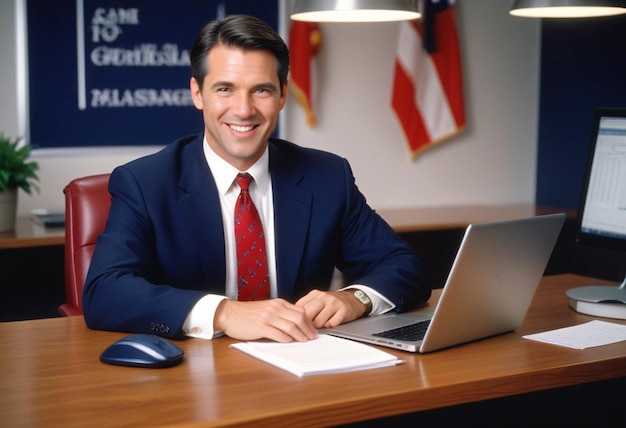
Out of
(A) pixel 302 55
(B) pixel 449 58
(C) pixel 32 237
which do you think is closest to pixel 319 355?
(C) pixel 32 237

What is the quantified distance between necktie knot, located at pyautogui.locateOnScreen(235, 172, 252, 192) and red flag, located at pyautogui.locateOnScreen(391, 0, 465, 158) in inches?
86.8

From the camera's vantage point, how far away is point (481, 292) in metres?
1.81

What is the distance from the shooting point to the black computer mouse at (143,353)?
1.65m

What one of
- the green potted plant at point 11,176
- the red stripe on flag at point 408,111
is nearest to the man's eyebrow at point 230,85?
the green potted plant at point 11,176

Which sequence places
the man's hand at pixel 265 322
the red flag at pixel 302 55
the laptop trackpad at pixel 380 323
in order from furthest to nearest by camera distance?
the red flag at pixel 302 55
the laptop trackpad at pixel 380 323
the man's hand at pixel 265 322

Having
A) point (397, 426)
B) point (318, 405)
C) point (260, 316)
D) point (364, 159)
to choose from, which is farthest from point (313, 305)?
point (364, 159)

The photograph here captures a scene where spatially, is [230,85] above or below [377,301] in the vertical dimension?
above

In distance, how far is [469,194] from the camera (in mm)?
4781

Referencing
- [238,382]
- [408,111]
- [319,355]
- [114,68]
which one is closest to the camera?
[238,382]

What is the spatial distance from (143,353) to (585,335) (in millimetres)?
947

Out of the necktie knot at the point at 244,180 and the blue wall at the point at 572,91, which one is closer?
the necktie knot at the point at 244,180

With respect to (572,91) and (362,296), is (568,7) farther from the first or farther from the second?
(572,91)

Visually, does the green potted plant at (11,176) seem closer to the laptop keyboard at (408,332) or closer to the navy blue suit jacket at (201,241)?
the navy blue suit jacket at (201,241)

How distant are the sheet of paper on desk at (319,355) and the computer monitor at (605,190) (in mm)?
755
